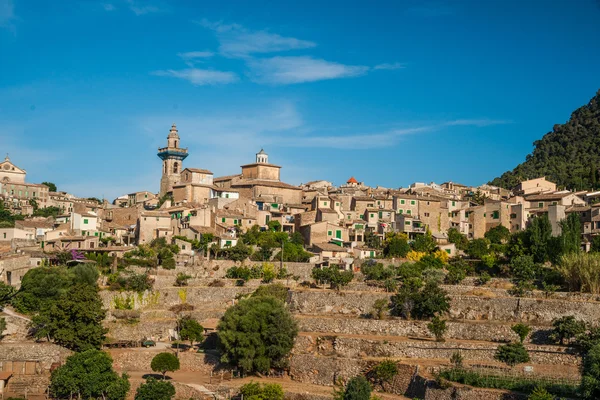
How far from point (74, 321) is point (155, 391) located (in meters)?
9.16

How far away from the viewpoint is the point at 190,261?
49.7m

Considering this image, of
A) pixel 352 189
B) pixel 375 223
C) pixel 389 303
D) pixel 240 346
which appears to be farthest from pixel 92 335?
pixel 352 189

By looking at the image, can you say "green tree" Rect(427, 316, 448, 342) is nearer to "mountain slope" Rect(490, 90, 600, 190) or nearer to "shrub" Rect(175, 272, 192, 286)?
"shrub" Rect(175, 272, 192, 286)

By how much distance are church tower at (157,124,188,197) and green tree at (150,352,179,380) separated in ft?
123

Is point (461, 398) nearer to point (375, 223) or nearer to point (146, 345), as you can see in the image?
point (146, 345)

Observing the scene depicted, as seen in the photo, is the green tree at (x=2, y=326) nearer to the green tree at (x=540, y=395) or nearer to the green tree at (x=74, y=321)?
the green tree at (x=74, y=321)

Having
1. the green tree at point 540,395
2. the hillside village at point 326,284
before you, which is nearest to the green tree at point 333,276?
the hillside village at point 326,284

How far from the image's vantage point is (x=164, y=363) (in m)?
34.9

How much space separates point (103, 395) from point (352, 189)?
44.2 m

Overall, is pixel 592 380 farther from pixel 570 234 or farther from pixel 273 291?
pixel 570 234

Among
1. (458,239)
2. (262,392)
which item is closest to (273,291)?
(262,392)

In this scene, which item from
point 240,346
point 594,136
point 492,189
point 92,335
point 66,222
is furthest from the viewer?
point 594,136

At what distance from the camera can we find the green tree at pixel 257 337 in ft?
116

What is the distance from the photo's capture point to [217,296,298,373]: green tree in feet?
116
